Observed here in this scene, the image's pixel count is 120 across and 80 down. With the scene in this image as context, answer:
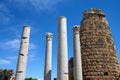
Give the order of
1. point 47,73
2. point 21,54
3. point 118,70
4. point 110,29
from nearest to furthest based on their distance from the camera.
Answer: point 21,54 < point 47,73 < point 118,70 < point 110,29

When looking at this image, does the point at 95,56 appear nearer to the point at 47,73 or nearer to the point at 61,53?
the point at 47,73

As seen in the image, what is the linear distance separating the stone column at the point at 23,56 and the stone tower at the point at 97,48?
8.77 m

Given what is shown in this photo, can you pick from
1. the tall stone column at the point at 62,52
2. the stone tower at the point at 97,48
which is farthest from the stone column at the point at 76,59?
the stone tower at the point at 97,48

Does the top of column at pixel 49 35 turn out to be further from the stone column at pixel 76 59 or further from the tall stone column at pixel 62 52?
the tall stone column at pixel 62 52

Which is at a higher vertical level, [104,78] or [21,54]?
[21,54]

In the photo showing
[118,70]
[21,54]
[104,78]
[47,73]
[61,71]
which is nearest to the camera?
[61,71]

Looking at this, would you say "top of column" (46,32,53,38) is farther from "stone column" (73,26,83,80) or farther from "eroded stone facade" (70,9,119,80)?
"eroded stone facade" (70,9,119,80)

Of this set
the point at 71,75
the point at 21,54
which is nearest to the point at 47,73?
the point at 21,54

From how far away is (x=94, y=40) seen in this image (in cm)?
2206

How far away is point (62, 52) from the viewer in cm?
1388

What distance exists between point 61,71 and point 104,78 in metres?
8.74

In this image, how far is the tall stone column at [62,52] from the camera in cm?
1322

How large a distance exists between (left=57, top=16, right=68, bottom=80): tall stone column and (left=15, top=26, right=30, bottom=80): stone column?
3.00 m

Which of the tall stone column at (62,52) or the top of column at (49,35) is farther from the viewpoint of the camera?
the top of column at (49,35)
